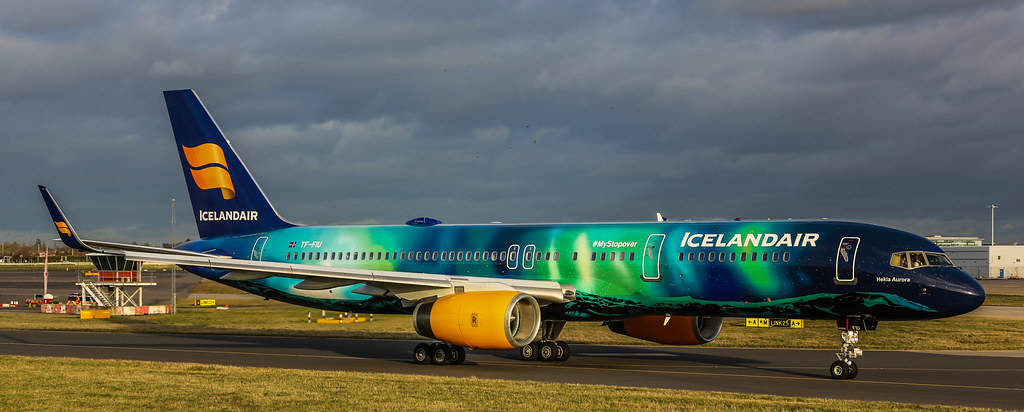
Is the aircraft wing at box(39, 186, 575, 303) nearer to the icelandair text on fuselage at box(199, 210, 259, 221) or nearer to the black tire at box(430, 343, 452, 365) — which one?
the black tire at box(430, 343, 452, 365)

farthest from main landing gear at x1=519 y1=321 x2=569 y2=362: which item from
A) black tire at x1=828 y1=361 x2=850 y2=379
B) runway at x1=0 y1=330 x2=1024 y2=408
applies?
black tire at x1=828 y1=361 x2=850 y2=379

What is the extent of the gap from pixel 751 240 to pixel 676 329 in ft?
17.0

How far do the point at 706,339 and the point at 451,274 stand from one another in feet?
28.2

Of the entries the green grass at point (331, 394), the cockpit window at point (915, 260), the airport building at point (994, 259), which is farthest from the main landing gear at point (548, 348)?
the airport building at point (994, 259)

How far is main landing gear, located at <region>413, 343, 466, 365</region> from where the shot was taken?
101ft

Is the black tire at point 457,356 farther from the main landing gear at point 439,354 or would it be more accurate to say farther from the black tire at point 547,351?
the black tire at point 547,351

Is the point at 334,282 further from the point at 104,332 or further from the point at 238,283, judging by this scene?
the point at 104,332

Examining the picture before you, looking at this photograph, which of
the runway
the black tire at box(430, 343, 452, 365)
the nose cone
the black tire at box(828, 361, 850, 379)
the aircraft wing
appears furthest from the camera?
the black tire at box(430, 343, 452, 365)

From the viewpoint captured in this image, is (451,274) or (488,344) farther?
(451,274)

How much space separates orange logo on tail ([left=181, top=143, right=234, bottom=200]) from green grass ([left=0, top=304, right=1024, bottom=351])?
8800 millimetres

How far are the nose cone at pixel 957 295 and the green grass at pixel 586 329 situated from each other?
11420 millimetres

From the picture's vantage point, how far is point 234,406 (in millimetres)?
19641

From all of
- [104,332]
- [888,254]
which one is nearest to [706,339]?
[888,254]

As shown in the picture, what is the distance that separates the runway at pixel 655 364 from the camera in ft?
78.4
